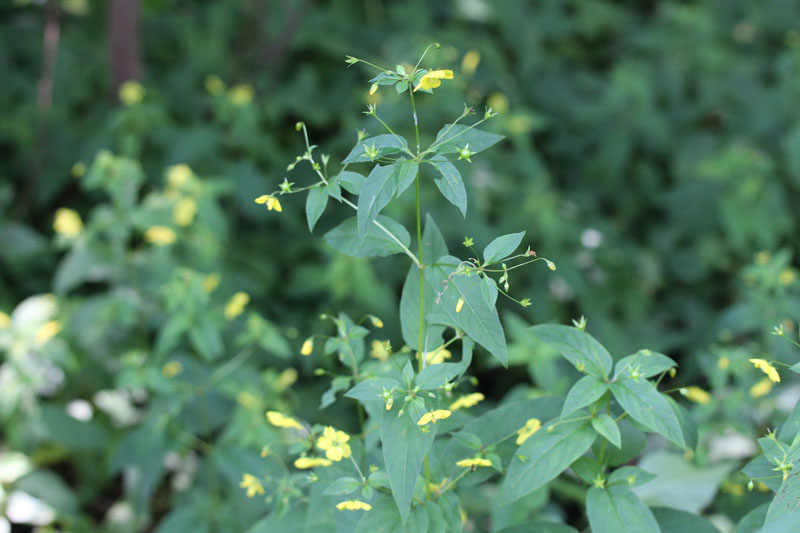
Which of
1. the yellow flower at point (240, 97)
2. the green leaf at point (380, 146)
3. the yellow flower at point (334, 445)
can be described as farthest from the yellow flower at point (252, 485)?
the yellow flower at point (240, 97)

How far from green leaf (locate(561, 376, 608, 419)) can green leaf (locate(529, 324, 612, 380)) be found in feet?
0.06

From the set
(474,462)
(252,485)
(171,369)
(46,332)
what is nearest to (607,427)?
(474,462)

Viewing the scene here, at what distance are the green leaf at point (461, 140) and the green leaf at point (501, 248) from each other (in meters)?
0.11

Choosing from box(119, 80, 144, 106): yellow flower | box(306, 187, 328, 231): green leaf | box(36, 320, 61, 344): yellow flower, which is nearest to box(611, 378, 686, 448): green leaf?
box(306, 187, 328, 231): green leaf

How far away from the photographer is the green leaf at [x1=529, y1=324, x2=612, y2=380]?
38.6 inches

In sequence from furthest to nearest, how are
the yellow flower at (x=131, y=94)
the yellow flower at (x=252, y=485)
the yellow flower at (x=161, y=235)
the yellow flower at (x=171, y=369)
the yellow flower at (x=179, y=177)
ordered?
the yellow flower at (x=131, y=94) → the yellow flower at (x=179, y=177) → the yellow flower at (x=161, y=235) → the yellow flower at (x=171, y=369) → the yellow flower at (x=252, y=485)

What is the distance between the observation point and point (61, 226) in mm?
1975

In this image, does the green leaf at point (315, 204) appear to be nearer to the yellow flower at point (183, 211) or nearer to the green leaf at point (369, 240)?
the green leaf at point (369, 240)

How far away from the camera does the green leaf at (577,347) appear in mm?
980

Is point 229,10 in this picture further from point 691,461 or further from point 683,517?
point 683,517

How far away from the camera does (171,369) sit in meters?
1.76

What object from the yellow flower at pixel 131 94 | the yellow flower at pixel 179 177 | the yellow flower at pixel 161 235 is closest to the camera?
the yellow flower at pixel 161 235

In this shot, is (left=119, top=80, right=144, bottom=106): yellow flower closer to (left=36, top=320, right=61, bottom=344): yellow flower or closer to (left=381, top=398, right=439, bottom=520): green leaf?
(left=36, top=320, right=61, bottom=344): yellow flower

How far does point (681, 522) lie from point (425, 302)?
0.48 m
